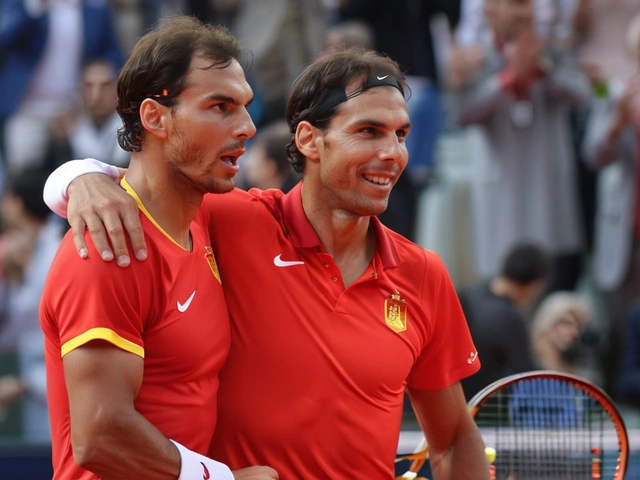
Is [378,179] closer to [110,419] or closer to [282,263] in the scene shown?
[282,263]

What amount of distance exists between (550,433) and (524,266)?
96.1 inches

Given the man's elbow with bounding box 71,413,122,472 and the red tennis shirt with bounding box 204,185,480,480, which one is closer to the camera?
the man's elbow with bounding box 71,413,122,472

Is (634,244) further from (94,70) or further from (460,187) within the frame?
(94,70)

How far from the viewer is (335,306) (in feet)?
11.0

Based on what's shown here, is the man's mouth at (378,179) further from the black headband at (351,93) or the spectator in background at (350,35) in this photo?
the spectator in background at (350,35)

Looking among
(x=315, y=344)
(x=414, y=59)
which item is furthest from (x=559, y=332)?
(x=315, y=344)

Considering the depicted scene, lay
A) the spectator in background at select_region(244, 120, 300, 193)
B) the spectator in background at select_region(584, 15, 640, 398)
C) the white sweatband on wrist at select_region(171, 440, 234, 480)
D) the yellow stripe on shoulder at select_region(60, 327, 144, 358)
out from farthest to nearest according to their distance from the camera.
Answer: the spectator in background at select_region(584, 15, 640, 398)
the spectator in background at select_region(244, 120, 300, 193)
the white sweatband on wrist at select_region(171, 440, 234, 480)
the yellow stripe on shoulder at select_region(60, 327, 144, 358)

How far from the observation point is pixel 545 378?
3615 millimetres

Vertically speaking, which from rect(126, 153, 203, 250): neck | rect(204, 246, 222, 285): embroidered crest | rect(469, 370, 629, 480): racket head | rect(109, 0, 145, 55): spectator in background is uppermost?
rect(109, 0, 145, 55): spectator in background

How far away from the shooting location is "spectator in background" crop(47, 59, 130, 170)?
7.37m

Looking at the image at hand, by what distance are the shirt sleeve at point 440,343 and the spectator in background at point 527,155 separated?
4.01 m

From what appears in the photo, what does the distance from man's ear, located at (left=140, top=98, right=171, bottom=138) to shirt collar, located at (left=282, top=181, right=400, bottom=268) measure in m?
→ 0.53

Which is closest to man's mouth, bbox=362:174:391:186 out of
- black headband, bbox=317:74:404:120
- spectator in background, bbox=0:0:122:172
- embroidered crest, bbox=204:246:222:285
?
black headband, bbox=317:74:404:120

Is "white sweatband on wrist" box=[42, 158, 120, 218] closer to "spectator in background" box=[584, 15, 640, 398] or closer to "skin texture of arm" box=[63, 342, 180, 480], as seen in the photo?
"skin texture of arm" box=[63, 342, 180, 480]
